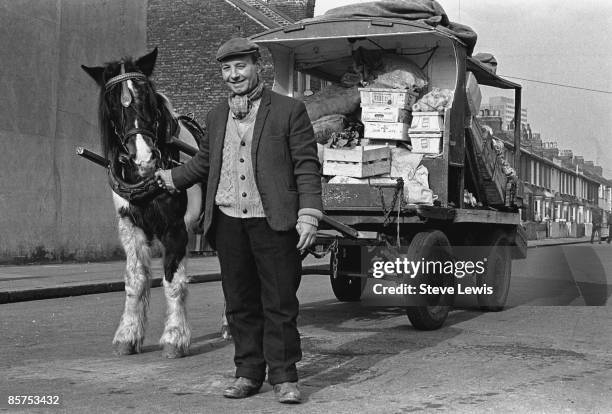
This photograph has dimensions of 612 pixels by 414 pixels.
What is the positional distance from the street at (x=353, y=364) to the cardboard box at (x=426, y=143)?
1845 mm

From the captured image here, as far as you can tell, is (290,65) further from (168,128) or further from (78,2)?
(78,2)

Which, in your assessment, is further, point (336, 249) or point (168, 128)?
point (336, 249)

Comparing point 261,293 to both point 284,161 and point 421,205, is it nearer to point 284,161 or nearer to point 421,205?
point 284,161

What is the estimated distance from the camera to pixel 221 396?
214 inches

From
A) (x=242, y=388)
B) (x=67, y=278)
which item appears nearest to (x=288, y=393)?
(x=242, y=388)

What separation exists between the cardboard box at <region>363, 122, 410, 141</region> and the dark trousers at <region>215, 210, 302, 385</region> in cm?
392

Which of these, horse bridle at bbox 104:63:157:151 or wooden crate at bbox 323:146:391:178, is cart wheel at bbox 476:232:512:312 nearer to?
wooden crate at bbox 323:146:391:178

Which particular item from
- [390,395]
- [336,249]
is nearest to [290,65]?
[336,249]

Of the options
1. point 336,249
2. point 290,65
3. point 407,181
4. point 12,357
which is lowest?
point 12,357

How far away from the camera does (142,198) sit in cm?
686

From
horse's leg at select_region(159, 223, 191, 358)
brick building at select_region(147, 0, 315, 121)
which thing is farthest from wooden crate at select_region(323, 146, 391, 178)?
brick building at select_region(147, 0, 315, 121)

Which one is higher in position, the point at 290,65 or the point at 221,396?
the point at 290,65

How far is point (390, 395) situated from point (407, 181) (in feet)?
11.5

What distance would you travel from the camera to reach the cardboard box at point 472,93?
32.3 ft
